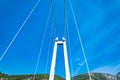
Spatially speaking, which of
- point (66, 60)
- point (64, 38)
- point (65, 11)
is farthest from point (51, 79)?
point (65, 11)

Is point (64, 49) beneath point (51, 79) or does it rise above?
above

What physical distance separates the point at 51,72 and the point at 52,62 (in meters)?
0.80

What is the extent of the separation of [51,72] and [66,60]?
151 cm

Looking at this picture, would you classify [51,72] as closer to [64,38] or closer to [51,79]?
[51,79]

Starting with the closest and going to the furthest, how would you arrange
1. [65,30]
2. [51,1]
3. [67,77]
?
[51,1] < [67,77] < [65,30]

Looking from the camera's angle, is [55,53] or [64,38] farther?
[64,38]

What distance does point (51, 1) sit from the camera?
18.2 meters

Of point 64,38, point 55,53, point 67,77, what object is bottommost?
point 67,77

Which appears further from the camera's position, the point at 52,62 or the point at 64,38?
the point at 64,38

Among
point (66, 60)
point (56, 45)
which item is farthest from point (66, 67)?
point (56, 45)

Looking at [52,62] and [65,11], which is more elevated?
[65,11]

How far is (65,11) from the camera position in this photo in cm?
1858

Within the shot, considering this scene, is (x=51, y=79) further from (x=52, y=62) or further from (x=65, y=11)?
(x=65, y=11)

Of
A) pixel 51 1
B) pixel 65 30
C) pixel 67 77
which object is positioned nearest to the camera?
pixel 51 1
